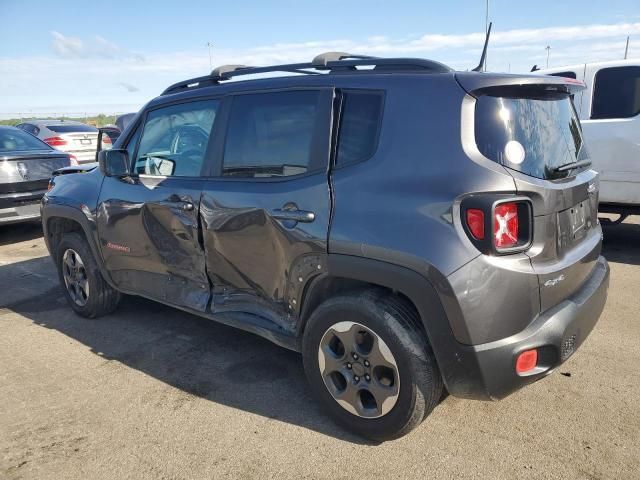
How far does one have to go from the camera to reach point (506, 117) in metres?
2.38

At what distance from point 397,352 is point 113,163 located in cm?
260

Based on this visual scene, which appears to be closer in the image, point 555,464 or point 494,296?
point 494,296

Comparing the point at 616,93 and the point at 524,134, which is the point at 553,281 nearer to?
the point at 524,134

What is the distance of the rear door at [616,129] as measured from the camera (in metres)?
5.59

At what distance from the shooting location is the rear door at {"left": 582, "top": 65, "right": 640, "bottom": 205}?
5.59 meters

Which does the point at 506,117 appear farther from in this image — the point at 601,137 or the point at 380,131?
the point at 601,137

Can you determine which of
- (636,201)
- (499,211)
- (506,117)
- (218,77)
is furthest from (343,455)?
(636,201)

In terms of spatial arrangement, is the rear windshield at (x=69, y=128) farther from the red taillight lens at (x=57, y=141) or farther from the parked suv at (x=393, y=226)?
Answer: the parked suv at (x=393, y=226)

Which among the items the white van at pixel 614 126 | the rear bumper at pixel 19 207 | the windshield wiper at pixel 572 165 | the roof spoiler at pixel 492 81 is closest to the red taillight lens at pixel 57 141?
the rear bumper at pixel 19 207

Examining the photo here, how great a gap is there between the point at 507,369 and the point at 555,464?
1.90 feet

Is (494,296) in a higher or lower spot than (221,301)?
higher

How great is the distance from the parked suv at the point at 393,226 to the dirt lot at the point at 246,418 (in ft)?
0.91

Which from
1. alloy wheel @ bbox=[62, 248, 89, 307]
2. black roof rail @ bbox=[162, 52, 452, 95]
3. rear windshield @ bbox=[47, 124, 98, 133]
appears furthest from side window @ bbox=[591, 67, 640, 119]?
rear windshield @ bbox=[47, 124, 98, 133]

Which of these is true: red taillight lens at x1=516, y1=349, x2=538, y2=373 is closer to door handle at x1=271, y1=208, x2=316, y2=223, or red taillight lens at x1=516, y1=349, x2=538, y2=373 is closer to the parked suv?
the parked suv
